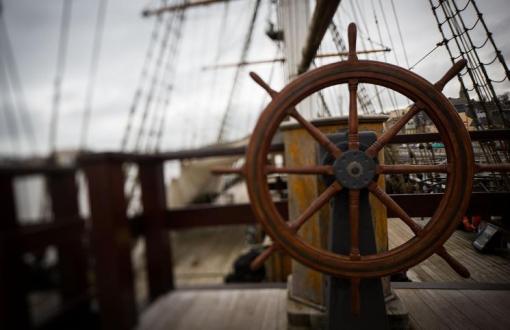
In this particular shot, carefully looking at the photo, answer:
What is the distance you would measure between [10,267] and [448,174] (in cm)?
113

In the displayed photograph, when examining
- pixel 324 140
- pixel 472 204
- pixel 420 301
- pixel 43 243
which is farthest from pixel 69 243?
pixel 472 204

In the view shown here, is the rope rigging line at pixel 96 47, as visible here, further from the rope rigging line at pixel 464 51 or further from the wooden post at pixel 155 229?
the rope rigging line at pixel 464 51

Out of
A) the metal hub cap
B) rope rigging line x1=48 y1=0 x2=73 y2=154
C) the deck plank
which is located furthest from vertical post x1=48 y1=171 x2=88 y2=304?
rope rigging line x1=48 y1=0 x2=73 y2=154

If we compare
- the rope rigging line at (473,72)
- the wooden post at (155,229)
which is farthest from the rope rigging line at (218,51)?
the rope rigging line at (473,72)

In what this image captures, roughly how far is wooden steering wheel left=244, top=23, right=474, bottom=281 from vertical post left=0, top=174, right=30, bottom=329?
59 centimetres

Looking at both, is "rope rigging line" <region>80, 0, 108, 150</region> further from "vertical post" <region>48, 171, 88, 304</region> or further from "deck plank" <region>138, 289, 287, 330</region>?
"deck plank" <region>138, 289, 287, 330</region>

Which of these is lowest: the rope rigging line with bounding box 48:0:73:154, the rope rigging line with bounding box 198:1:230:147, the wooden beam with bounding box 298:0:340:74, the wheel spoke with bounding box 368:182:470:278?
the wheel spoke with bounding box 368:182:470:278

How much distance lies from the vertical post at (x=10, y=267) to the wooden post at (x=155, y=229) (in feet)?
2.34

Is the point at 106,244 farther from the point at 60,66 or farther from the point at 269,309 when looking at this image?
the point at 60,66

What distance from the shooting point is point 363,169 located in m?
0.73

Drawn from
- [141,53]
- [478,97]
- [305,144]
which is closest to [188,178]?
[141,53]

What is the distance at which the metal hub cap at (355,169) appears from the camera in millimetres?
725

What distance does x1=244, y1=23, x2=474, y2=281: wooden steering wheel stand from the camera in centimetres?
68

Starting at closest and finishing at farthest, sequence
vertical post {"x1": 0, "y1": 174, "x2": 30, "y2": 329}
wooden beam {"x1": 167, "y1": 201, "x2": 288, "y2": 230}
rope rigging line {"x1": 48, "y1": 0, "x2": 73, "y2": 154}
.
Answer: vertical post {"x1": 0, "y1": 174, "x2": 30, "y2": 329} < wooden beam {"x1": 167, "y1": 201, "x2": 288, "y2": 230} < rope rigging line {"x1": 48, "y1": 0, "x2": 73, "y2": 154}
